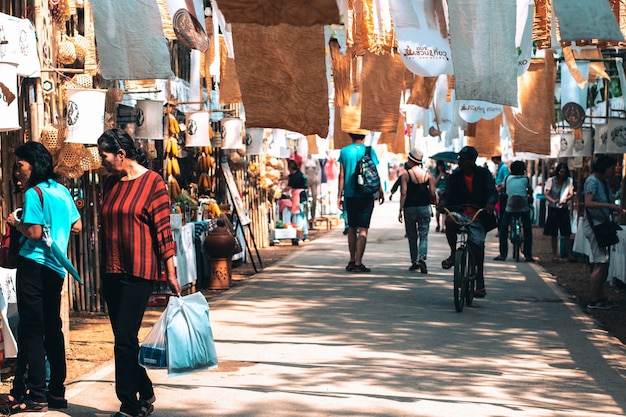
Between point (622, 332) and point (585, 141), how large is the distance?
30.0 feet

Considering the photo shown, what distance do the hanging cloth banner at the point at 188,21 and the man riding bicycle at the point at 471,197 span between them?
15.5ft

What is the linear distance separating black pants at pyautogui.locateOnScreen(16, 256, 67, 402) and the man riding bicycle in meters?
6.33

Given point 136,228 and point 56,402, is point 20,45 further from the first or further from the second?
point 56,402

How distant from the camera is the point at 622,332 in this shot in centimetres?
1077

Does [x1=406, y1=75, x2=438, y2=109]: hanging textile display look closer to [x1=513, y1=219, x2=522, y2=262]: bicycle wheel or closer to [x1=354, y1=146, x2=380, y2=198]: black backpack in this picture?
[x1=354, y1=146, x2=380, y2=198]: black backpack

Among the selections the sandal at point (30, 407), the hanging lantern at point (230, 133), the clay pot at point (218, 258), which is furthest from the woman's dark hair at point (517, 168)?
the sandal at point (30, 407)

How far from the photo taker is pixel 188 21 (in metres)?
8.38

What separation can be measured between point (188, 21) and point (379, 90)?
4.43m

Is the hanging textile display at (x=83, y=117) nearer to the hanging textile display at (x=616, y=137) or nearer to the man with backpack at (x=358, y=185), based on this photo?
the man with backpack at (x=358, y=185)

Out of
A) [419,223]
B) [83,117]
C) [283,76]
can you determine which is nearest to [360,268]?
[419,223]

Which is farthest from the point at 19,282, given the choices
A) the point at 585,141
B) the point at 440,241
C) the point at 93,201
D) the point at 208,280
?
the point at 440,241

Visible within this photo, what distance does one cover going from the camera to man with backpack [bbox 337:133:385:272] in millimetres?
15305

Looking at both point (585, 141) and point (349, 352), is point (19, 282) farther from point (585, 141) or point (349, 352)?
point (585, 141)

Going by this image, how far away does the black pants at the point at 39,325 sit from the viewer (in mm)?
6832
